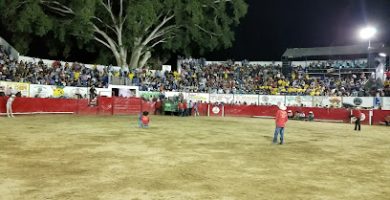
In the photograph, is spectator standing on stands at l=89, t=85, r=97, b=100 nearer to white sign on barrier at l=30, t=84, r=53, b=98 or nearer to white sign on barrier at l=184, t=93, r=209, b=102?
white sign on barrier at l=30, t=84, r=53, b=98

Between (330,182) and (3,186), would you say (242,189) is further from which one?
(3,186)

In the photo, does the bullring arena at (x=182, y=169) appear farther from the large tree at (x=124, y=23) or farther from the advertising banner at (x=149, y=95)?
the large tree at (x=124, y=23)

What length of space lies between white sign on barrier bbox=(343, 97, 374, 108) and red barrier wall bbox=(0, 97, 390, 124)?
2.90 metres

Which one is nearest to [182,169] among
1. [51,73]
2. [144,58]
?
[51,73]

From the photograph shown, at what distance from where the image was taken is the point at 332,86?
41.7m

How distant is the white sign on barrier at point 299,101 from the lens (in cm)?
3828

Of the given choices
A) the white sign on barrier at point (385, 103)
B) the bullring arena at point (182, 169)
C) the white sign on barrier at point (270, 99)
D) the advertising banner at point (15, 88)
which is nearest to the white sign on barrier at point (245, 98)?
the white sign on barrier at point (270, 99)

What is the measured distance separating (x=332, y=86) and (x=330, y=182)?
34.9 m

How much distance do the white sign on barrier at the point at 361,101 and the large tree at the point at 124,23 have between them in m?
18.4

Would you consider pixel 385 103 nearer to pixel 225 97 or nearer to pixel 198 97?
pixel 225 97

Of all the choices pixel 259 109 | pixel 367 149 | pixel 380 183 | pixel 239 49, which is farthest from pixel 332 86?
pixel 380 183

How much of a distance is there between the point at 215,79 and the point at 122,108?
14536 millimetres

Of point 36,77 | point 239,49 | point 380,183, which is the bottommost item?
point 380,183

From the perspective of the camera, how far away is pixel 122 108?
1369 inches
